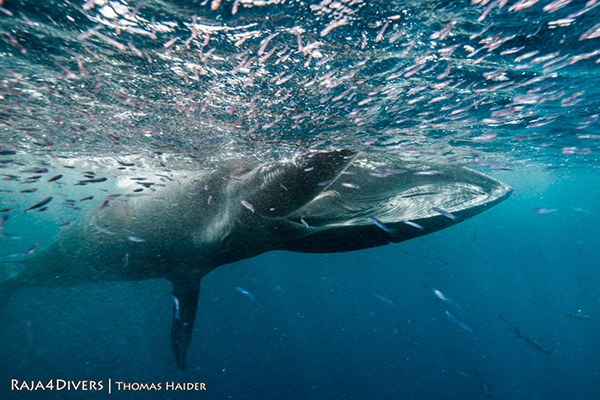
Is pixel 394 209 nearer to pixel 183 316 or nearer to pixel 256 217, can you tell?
pixel 256 217

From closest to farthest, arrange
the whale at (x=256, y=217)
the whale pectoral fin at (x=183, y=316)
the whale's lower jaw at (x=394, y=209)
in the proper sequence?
the whale's lower jaw at (x=394, y=209), the whale at (x=256, y=217), the whale pectoral fin at (x=183, y=316)

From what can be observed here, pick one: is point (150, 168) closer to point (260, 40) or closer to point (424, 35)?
point (260, 40)

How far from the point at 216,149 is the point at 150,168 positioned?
5.28 metres

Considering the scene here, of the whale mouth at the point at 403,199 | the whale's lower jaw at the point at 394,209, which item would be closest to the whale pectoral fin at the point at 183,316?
the whale's lower jaw at the point at 394,209

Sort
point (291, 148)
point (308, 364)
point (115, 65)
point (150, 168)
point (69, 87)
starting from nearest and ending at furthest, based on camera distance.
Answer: point (115, 65)
point (69, 87)
point (291, 148)
point (150, 168)
point (308, 364)

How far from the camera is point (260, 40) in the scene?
359 centimetres

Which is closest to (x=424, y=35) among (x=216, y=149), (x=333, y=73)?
(x=333, y=73)

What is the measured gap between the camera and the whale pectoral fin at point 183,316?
556cm

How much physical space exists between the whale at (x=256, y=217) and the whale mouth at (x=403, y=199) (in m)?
0.01

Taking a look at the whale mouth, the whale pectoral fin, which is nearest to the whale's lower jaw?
the whale mouth

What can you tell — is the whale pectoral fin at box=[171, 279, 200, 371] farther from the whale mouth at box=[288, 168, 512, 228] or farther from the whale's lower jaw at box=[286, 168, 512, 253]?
the whale mouth at box=[288, 168, 512, 228]

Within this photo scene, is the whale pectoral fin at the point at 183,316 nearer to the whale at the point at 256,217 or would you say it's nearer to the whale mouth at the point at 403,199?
the whale at the point at 256,217

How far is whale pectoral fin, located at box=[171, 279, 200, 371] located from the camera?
5.56 meters

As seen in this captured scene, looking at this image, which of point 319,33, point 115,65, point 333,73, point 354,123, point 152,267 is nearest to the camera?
point 319,33
